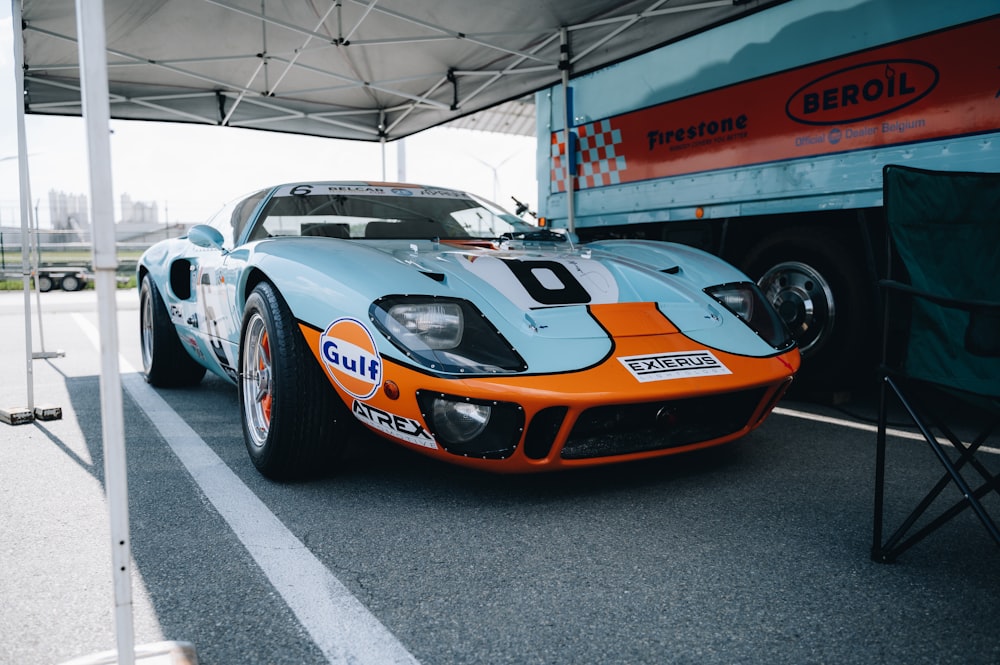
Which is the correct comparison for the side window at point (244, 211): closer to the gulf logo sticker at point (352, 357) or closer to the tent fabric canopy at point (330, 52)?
the gulf logo sticker at point (352, 357)

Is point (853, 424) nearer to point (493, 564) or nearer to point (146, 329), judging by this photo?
point (493, 564)

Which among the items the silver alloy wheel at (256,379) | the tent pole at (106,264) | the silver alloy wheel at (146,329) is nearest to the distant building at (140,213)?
the silver alloy wheel at (146,329)

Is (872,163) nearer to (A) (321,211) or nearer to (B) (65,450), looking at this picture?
(A) (321,211)

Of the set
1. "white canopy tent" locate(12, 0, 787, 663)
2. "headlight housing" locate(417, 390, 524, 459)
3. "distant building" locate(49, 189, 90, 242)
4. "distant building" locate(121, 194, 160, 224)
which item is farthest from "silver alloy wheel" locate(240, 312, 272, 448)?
"distant building" locate(121, 194, 160, 224)

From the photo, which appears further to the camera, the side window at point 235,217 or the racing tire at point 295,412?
the side window at point 235,217

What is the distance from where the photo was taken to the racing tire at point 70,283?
16.3 meters

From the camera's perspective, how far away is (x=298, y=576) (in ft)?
5.38

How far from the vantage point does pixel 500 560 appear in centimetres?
172

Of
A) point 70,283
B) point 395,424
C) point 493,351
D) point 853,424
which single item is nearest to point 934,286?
point 493,351

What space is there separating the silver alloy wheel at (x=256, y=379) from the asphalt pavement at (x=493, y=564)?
0.15 meters

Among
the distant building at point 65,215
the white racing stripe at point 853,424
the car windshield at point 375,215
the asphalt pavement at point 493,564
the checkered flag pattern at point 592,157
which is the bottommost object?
the white racing stripe at point 853,424

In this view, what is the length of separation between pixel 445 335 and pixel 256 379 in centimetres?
89

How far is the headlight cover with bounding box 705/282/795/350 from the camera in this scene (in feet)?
8.15

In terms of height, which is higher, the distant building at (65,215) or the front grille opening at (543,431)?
the distant building at (65,215)
